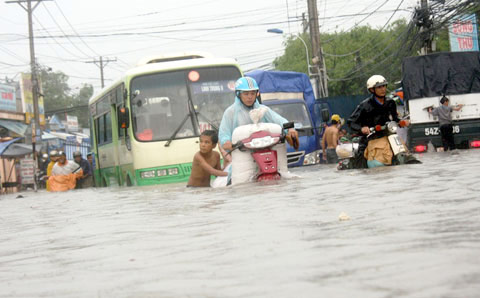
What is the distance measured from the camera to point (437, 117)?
2150cm

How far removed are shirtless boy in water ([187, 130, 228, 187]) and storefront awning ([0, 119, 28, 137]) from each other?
30926 mm

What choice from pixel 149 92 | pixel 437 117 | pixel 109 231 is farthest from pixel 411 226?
pixel 437 117

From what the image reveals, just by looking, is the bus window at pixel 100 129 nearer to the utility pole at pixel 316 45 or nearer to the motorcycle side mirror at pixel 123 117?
the motorcycle side mirror at pixel 123 117

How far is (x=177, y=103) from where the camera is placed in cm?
1447

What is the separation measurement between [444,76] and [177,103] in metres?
10.6

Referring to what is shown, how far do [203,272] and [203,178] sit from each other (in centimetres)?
758

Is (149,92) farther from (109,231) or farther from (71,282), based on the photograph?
(71,282)

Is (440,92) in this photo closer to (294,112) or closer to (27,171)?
(294,112)

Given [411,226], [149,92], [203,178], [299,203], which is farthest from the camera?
[149,92]

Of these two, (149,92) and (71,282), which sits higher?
(149,92)

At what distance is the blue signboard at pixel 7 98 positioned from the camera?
41.9 metres

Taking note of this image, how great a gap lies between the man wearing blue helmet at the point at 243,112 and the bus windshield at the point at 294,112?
9.67 meters

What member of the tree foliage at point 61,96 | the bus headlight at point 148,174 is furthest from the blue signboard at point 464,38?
the tree foliage at point 61,96

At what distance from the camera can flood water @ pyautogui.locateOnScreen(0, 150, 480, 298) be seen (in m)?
3.16
